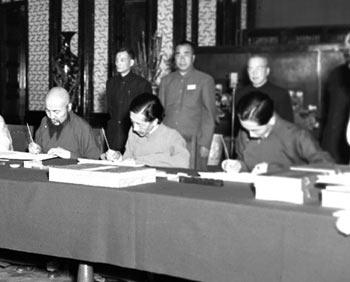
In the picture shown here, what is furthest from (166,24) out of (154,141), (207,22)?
(154,141)

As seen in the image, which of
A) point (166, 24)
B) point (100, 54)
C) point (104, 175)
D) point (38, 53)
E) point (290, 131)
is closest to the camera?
point (104, 175)

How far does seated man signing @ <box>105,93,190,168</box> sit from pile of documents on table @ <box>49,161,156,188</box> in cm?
87

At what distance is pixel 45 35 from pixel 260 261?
25.5ft

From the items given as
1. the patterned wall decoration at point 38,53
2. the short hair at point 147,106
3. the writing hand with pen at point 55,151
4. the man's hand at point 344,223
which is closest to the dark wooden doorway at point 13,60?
the patterned wall decoration at point 38,53

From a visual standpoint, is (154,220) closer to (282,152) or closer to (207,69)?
(282,152)

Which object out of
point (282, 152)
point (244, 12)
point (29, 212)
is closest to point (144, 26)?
point (244, 12)

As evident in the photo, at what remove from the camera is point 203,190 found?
9.00ft

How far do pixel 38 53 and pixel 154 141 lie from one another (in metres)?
6.02

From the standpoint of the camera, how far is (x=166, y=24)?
8484mm

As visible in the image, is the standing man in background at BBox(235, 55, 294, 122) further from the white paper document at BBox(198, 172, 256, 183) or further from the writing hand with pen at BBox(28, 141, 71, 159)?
the white paper document at BBox(198, 172, 256, 183)

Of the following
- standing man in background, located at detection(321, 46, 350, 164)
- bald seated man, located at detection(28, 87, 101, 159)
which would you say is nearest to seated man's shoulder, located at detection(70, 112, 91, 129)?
bald seated man, located at detection(28, 87, 101, 159)

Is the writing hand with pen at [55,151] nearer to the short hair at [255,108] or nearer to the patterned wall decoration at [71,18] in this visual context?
the short hair at [255,108]

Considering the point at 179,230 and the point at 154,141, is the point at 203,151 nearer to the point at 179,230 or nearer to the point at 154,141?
the point at 154,141

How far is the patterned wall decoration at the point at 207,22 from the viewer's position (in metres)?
8.77
